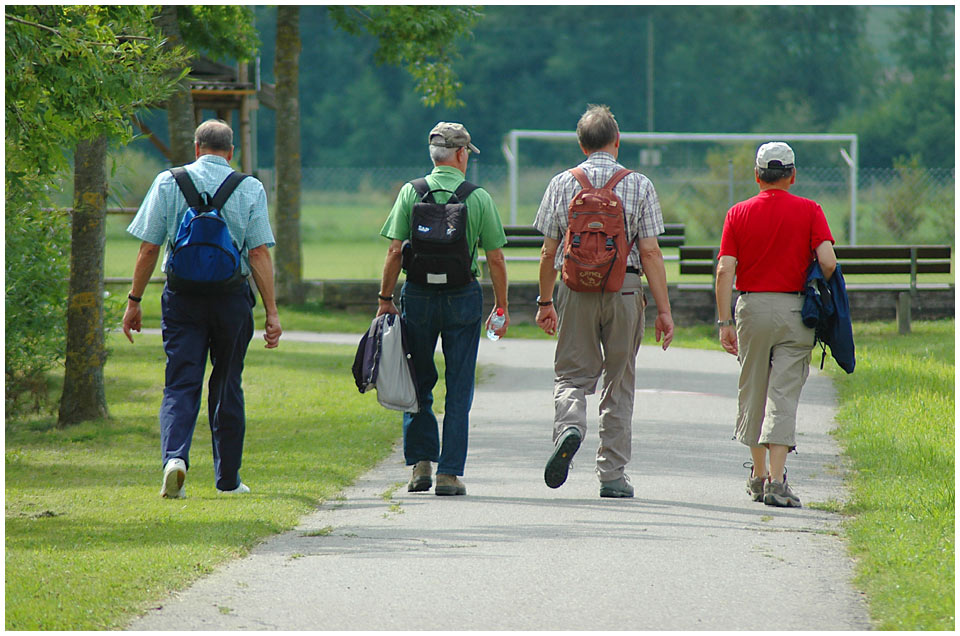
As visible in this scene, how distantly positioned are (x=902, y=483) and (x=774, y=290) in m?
1.20

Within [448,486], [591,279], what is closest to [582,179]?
[591,279]

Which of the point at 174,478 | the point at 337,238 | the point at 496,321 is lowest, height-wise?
the point at 174,478

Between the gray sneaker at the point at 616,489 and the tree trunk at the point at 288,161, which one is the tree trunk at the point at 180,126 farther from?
the tree trunk at the point at 288,161

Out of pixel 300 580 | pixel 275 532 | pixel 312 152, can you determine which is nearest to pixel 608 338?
pixel 275 532

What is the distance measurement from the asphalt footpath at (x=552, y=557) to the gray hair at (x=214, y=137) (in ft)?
5.45

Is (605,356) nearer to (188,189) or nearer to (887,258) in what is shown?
(188,189)

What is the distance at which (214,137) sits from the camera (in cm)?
644

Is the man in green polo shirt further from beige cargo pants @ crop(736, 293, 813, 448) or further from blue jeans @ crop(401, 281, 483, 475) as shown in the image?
beige cargo pants @ crop(736, 293, 813, 448)

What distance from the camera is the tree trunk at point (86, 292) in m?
9.30

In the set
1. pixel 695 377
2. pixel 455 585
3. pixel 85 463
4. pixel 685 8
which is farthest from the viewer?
pixel 685 8

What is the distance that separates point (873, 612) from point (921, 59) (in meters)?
59.0

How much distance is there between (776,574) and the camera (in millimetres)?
4926

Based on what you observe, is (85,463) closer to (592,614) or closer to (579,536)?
(579,536)

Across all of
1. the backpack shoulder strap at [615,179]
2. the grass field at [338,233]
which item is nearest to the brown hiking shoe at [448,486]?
the backpack shoulder strap at [615,179]
